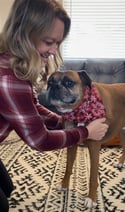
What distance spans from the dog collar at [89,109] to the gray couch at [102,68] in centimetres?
170

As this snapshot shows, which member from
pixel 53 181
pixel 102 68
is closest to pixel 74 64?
pixel 102 68

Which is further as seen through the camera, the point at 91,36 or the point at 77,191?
the point at 91,36

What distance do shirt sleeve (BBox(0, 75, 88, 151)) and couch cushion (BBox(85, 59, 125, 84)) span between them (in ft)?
6.62

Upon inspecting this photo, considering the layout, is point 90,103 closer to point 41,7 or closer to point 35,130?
point 35,130

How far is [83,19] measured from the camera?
3633mm

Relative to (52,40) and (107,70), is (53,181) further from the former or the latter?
(107,70)

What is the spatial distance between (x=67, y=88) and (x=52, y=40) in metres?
0.36

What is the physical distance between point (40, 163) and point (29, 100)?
1134 millimetres

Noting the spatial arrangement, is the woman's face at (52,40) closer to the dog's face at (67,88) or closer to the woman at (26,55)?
the woman at (26,55)

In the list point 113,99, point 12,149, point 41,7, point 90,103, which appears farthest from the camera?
point 12,149

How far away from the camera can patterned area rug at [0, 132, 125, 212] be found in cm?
161

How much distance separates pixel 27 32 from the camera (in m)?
1.15

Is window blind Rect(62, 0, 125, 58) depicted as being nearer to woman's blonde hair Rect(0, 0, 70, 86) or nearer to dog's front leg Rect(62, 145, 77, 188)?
dog's front leg Rect(62, 145, 77, 188)

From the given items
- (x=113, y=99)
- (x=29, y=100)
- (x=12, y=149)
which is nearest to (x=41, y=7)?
(x=29, y=100)
